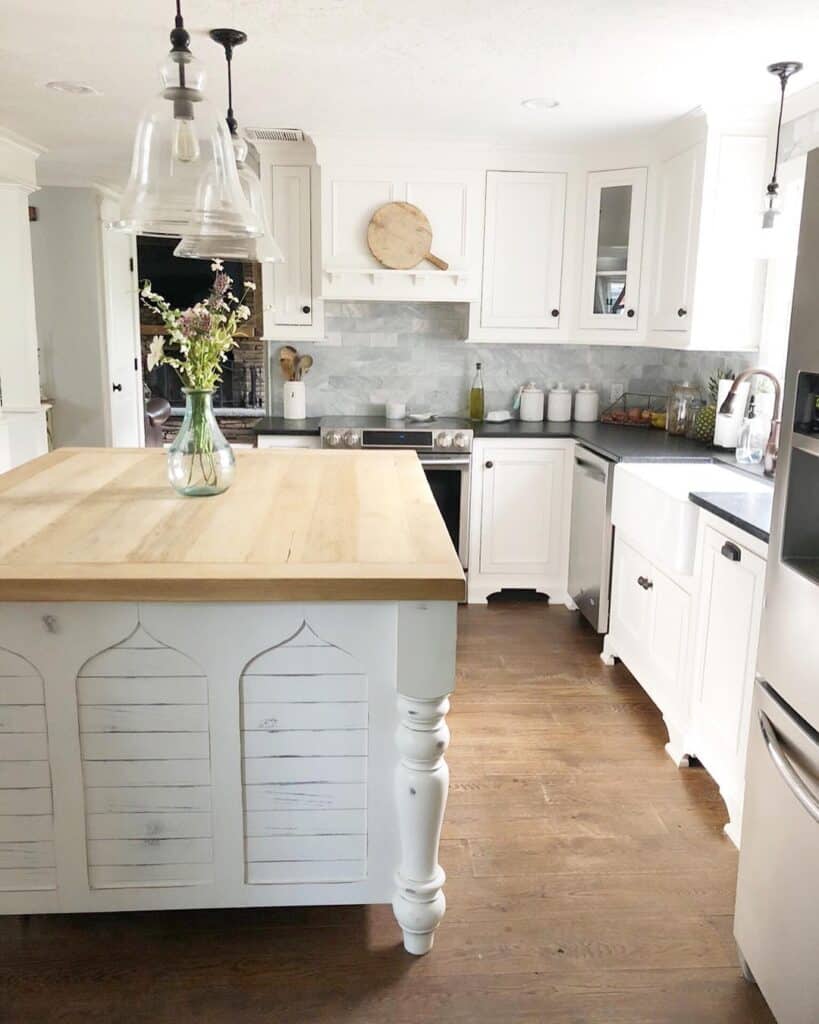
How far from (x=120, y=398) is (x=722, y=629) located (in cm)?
541

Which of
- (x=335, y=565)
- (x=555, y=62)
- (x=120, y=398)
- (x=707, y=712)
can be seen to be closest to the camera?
(x=335, y=565)

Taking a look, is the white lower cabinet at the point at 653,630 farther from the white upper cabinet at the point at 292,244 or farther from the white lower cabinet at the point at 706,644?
the white upper cabinet at the point at 292,244

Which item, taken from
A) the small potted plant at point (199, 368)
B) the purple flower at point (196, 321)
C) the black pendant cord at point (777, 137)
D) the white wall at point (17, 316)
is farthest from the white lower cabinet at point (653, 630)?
the white wall at point (17, 316)

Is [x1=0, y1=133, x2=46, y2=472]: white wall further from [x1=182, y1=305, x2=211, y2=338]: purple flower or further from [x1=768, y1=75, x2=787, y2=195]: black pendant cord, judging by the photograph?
[x1=768, y1=75, x2=787, y2=195]: black pendant cord

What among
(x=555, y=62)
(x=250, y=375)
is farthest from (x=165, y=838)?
(x=250, y=375)

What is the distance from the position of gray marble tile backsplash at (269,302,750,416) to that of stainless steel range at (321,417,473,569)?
1.68 feet

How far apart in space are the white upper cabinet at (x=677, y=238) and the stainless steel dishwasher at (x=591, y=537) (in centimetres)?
75

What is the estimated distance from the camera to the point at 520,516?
4.57m

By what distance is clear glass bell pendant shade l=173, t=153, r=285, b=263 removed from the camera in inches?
92.5

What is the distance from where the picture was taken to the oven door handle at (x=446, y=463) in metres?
4.43

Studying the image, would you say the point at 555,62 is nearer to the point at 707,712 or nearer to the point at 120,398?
the point at 707,712

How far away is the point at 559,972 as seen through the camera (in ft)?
6.50

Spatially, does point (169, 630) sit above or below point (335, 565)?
below

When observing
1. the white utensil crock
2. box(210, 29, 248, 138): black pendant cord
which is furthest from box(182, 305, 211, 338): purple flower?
the white utensil crock
